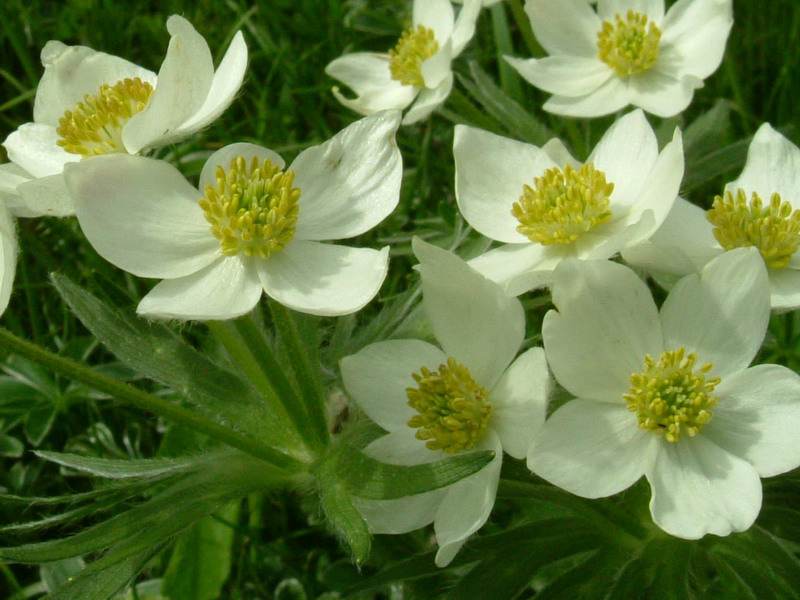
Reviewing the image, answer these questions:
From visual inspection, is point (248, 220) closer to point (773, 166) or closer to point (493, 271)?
point (493, 271)

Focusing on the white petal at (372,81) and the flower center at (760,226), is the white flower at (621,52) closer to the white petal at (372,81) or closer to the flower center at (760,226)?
the white petal at (372,81)

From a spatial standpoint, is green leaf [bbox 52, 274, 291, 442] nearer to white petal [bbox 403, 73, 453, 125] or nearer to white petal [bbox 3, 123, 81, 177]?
white petal [bbox 3, 123, 81, 177]


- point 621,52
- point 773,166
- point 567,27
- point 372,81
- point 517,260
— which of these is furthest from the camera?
point 372,81

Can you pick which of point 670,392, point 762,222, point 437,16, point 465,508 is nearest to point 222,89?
point 465,508

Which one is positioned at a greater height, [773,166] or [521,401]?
[773,166]

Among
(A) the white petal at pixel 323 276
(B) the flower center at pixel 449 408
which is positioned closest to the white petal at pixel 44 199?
(A) the white petal at pixel 323 276

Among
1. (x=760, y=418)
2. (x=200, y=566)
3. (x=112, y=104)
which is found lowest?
(x=200, y=566)

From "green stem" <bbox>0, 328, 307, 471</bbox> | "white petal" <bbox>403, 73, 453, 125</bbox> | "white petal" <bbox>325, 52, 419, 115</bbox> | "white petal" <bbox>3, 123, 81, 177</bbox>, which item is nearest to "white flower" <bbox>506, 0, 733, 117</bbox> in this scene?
"white petal" <bbox>403, 73, 453, 125</bbox>
